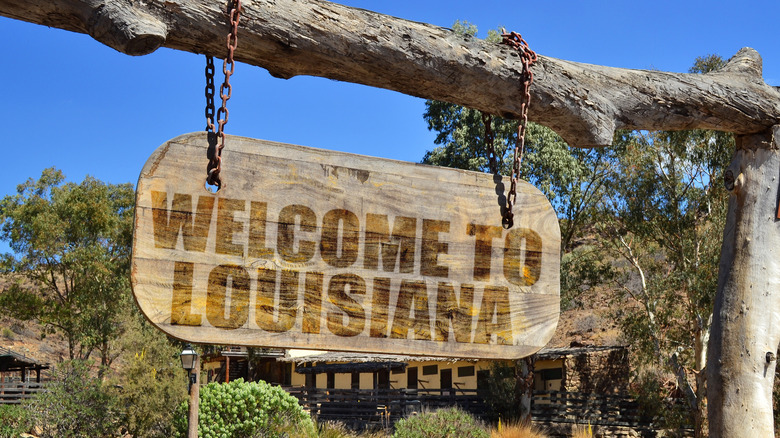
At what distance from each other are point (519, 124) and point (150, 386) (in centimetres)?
1912

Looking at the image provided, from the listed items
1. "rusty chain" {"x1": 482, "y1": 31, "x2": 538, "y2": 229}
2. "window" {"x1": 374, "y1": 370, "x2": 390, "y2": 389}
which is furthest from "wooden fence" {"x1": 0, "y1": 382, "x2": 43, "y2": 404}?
"rusty chain" {"x1": 482, "y1": 31, "x2": 538, "y2": 229}

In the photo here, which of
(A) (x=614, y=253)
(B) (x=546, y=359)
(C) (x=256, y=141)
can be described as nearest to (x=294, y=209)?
(C) (x=256, y=141)

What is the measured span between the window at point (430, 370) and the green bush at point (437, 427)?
13595 millimetres

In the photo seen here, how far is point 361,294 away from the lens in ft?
7.07

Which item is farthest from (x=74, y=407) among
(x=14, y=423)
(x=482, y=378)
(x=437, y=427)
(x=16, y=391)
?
(x=482, y=378)

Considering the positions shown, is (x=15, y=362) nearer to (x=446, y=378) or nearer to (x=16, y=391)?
(x=16, y=391)

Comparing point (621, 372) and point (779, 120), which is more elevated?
point (779, 120)

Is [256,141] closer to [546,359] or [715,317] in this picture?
[715,317]

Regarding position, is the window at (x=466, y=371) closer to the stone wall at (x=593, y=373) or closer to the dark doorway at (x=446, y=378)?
the dark doorway at (x=446, y=378)

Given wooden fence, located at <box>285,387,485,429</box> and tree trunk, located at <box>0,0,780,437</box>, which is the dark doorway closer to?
wooden fence, located at <box>285,387,485,429</box>

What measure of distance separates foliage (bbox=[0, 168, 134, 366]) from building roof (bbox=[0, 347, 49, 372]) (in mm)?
1574

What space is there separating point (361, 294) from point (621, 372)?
1042 inches

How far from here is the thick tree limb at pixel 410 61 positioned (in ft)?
6.48

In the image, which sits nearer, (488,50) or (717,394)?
(488,50)
